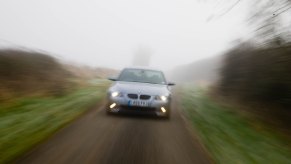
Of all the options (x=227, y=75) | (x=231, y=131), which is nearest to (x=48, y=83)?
(x=227, y=75)

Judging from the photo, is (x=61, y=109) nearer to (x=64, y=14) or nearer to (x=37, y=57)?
(x=37, y=57)

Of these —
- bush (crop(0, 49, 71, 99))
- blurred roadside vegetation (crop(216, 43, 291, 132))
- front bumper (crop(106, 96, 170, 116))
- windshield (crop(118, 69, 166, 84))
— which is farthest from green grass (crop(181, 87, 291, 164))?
bush (crop(0, 49, 71, 99))

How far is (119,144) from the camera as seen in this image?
671 centimetres

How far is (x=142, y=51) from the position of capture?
94.4m

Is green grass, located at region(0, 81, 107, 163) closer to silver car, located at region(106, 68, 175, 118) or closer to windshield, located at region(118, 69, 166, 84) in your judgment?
silver car, located at region(106, 68, 175, 118)

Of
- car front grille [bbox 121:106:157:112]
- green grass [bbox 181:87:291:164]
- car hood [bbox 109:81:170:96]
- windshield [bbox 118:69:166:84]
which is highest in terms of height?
windshield [bbox 118:69:166:84]

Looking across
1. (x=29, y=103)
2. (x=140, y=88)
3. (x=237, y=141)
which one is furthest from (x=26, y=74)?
(x=237, y=141)

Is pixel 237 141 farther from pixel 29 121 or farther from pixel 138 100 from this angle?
pixel 29 121

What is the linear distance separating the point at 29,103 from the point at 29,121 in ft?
10.5

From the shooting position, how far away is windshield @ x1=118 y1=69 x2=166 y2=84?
38.9ft

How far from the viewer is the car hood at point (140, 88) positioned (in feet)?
33.9

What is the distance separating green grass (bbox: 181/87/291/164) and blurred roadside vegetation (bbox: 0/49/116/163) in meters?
3.42

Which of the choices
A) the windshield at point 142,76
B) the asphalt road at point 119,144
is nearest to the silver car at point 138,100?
the asphalt road at point 119,144

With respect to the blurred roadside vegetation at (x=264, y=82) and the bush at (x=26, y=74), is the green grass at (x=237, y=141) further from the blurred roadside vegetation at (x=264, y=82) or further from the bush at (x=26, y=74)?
the bush at (x=26, y=74)
